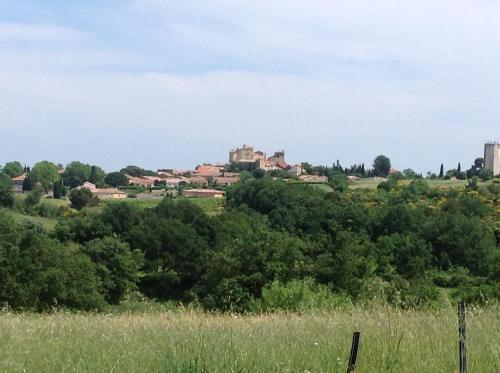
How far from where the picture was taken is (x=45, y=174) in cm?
14925

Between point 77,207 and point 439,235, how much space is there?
5363 cm

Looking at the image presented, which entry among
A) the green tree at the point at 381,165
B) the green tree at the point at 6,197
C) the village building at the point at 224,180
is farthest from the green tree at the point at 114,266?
the green tree at the point at 381,165

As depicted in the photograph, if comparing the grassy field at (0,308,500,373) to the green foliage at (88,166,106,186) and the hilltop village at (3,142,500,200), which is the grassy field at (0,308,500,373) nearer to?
the hilltop village at (3,142,500,200)

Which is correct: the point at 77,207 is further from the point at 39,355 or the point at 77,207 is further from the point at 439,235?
the point at 39,355

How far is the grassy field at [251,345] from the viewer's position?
6.12 meters

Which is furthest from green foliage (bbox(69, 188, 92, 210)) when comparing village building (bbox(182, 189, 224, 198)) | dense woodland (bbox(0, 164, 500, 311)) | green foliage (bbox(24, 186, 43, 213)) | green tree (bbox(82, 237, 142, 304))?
green tree (bbox(82, 237, 142, 304))

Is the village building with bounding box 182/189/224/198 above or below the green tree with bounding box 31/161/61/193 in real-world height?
below

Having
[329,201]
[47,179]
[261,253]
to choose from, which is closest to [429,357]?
[261,253]

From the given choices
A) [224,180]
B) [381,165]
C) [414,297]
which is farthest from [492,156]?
[414,297]

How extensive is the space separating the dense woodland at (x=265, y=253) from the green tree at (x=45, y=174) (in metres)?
52.0

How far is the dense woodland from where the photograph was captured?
104 feet

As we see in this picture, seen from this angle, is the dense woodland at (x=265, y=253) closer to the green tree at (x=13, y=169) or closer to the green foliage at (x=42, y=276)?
the green foliage at (x=42, y=276)

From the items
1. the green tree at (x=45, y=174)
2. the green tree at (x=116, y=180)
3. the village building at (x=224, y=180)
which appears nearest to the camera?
the green tree at (x=45, y=174)

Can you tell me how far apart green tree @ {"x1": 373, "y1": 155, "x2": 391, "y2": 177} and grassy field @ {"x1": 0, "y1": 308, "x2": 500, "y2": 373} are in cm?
16671
